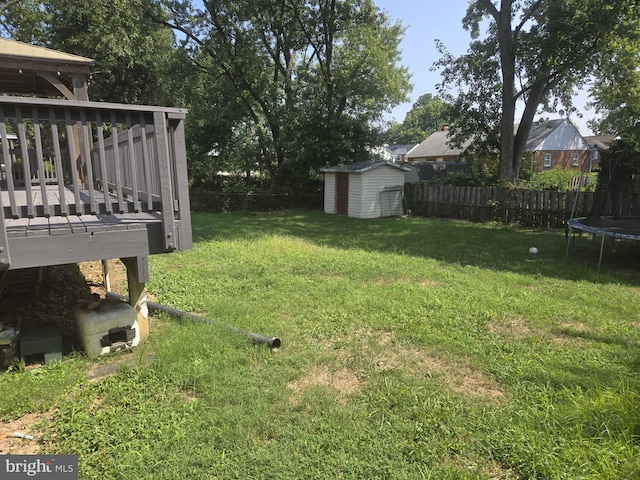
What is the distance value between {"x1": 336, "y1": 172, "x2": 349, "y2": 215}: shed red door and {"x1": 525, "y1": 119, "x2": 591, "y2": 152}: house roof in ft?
78.3

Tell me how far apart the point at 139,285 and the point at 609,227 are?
Answer: 327 inches

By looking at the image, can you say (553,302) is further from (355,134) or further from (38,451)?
(355,134)

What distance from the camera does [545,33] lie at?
1405 cm

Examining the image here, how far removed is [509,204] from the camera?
1298 centimetres

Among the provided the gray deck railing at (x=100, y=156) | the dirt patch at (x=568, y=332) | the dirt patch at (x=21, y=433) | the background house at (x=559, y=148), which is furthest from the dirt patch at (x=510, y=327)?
the background house at (x=559, y=148)

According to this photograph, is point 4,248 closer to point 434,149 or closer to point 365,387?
point 365,387

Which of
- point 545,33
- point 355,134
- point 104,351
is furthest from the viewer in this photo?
point 355,134

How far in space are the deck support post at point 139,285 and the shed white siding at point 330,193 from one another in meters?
13.4

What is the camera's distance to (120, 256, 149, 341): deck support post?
11.8 ft

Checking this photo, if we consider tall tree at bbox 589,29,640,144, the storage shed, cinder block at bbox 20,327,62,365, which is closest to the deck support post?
cinder block at bbox 20,327,62,365

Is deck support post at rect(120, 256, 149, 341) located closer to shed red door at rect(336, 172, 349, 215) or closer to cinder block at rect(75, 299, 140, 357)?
cinder block at rect(75, 299, 140, 357)

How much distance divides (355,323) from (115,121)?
9.57 feet

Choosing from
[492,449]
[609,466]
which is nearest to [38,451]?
[492,449]
